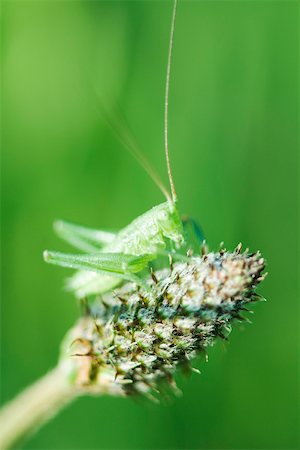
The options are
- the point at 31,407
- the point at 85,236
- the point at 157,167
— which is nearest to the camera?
the point at 31,407

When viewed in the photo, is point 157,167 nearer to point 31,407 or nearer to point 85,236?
point 85,236

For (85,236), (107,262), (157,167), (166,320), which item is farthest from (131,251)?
(157,167)

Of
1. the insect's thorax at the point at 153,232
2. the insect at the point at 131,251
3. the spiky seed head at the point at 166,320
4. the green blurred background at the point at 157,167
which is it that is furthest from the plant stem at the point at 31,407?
the green blurred background at the point at 157,167

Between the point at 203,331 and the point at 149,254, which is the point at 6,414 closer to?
the point at 149,254

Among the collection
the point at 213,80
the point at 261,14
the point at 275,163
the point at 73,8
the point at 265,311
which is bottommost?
the point at 265,311

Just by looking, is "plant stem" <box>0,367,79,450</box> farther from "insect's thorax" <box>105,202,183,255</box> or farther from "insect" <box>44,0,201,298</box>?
"insect's thorax" <box>105,202,183,255</box>

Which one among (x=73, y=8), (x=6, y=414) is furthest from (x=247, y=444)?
(x=73, y=8)

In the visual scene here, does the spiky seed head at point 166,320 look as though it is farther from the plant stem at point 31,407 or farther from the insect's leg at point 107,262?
the plant stem at point 31,407

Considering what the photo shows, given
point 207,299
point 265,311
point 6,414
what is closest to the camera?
point 207,299

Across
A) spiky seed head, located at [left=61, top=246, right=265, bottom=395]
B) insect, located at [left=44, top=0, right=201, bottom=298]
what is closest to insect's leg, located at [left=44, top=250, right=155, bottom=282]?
insect, located at [left=44, top=0, right=201, bottom=298]
